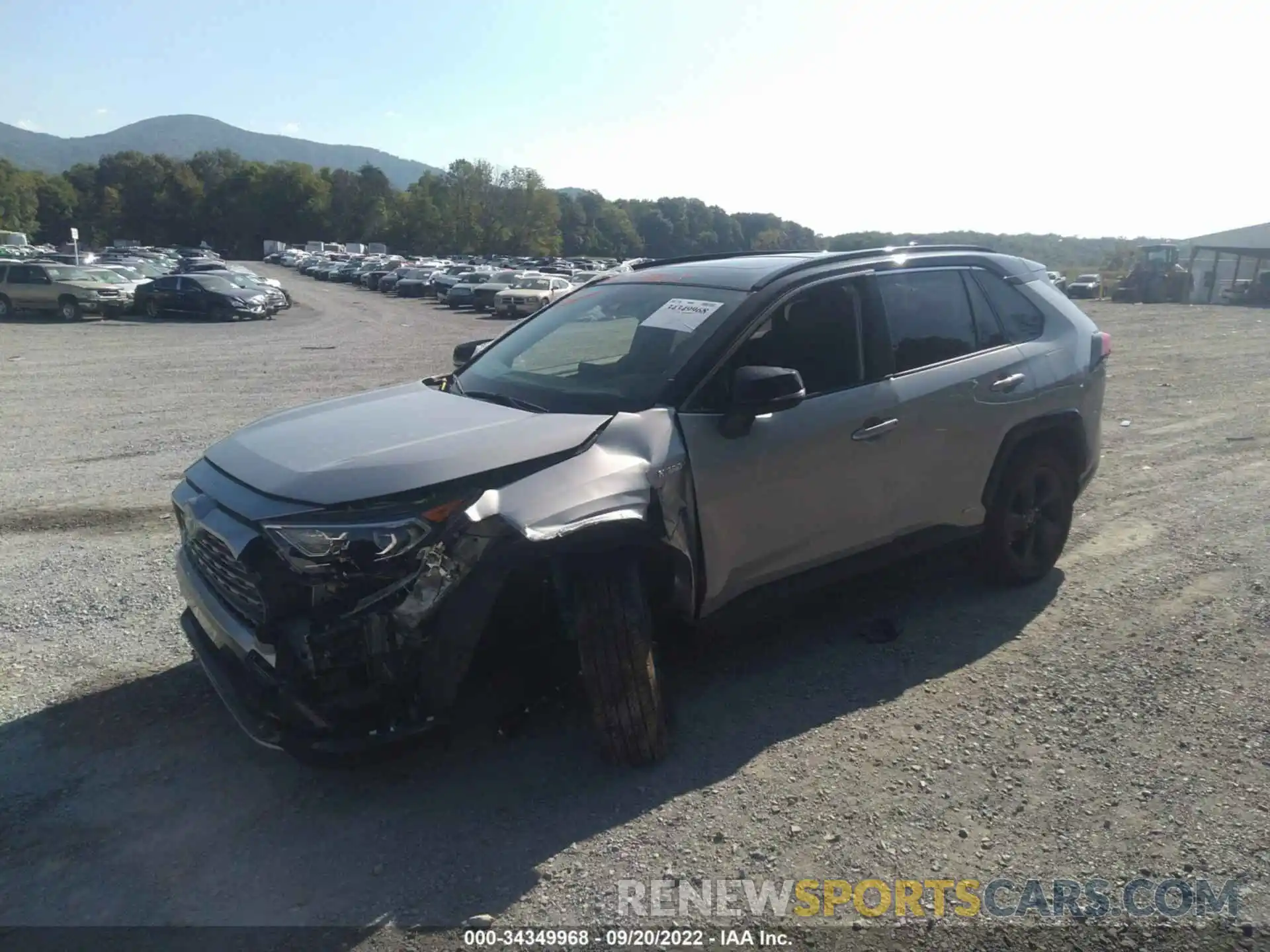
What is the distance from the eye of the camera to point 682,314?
4.30 m

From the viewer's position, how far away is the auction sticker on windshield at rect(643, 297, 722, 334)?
13.8 ft

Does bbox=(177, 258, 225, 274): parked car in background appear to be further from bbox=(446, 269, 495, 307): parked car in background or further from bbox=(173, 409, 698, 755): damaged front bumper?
bbox=(173, 409, 698, 755): damaged front bumper

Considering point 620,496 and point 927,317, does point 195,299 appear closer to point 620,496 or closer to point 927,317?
point 927,317

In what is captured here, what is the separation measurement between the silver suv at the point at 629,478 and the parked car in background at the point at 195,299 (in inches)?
1114

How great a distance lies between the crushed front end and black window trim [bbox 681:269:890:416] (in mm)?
1171

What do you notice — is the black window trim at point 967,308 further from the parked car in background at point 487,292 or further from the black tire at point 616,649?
the parked car in background at point 487,292

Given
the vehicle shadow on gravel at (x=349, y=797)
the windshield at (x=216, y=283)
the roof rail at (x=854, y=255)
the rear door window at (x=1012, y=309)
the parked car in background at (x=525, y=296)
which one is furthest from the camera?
the parked car in background at (x=525, y=296)

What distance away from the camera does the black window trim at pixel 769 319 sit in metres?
3.87

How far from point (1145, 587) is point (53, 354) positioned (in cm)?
2090


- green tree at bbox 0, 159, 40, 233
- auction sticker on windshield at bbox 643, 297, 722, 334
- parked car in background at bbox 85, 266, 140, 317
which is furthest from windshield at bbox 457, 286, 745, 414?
green tree at bbox 0, 159, 40, 233

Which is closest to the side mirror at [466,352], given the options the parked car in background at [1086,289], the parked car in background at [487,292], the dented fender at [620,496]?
the dented fender at [620,496]

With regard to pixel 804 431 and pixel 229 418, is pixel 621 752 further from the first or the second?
pixel 229 418

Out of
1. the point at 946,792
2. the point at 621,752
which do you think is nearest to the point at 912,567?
the point at 946,792

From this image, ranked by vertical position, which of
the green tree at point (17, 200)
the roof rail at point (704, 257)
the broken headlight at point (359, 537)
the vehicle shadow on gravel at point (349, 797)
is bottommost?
the vehicle shadow on gravel at point (349, 797)
